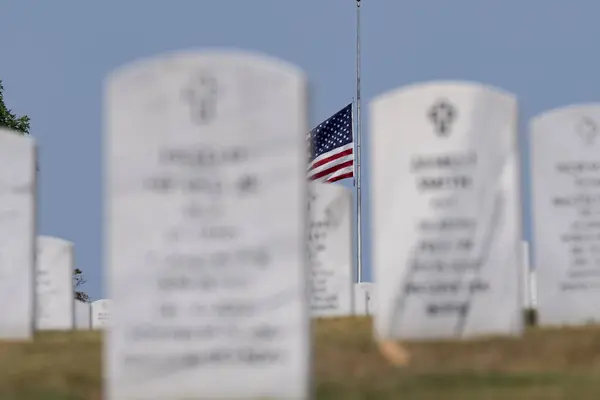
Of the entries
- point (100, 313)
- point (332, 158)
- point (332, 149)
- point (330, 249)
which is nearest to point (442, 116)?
point (330, 249)

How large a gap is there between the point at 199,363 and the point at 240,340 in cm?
32

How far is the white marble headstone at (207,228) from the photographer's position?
830cm

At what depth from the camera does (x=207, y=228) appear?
8.43 meters

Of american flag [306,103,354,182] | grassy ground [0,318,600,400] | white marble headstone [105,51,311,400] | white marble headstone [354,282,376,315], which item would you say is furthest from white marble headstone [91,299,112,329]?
white marble headstone [105,51,311,400]

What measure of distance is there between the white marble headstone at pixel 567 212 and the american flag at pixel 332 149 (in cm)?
1302

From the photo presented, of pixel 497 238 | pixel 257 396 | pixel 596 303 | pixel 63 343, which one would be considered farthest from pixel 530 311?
pixel 257 396

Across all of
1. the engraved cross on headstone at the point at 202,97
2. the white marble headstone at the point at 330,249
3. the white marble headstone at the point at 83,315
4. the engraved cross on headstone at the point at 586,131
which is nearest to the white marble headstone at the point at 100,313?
the white marble headstone at the point at 83,315

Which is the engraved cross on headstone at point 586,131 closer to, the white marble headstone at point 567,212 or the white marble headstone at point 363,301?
the white marble headstone at point 567,212

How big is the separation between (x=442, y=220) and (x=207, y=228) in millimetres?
2899

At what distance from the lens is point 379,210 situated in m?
10.6

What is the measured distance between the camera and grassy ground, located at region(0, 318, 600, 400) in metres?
8.62

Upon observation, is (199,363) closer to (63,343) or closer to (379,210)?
(379,210)

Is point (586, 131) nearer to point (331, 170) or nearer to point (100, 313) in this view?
point (331, 170)

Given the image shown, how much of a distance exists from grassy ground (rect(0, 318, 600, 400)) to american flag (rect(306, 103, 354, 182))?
14854 mm
